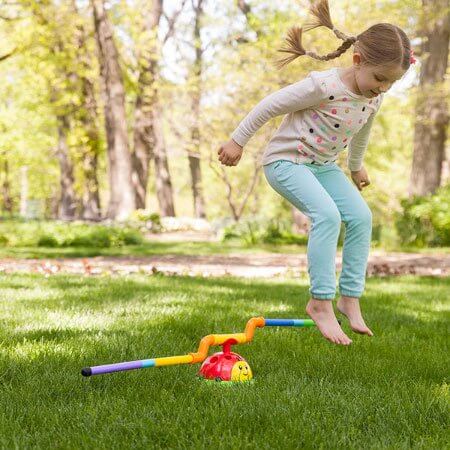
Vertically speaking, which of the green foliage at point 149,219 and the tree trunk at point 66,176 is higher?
the tree trunk at point 66,176

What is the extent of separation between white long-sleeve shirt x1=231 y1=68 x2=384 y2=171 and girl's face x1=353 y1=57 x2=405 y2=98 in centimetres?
8

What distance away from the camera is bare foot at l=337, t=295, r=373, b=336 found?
3.55 m

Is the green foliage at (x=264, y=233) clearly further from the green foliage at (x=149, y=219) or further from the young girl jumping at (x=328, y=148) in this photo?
the young girl jumping at (x=328, y=148)

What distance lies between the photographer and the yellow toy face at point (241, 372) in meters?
2.90

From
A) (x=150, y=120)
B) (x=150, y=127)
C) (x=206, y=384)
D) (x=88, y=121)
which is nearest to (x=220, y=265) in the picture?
(x=206, y=384)

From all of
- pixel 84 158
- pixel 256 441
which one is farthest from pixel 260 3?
pixel 256 441

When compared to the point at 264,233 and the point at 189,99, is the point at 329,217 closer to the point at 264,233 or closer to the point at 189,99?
the point at 264,233

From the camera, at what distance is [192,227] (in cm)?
2138

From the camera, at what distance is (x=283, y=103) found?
3.38 m

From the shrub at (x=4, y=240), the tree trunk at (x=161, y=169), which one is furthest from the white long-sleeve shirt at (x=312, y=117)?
the tree trunk at (x=161, y=169)

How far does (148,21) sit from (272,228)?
10.4 metres

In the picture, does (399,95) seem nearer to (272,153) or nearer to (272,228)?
(272,228)

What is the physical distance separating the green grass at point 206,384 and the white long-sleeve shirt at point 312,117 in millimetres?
1092

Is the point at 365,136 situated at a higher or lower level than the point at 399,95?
lower
